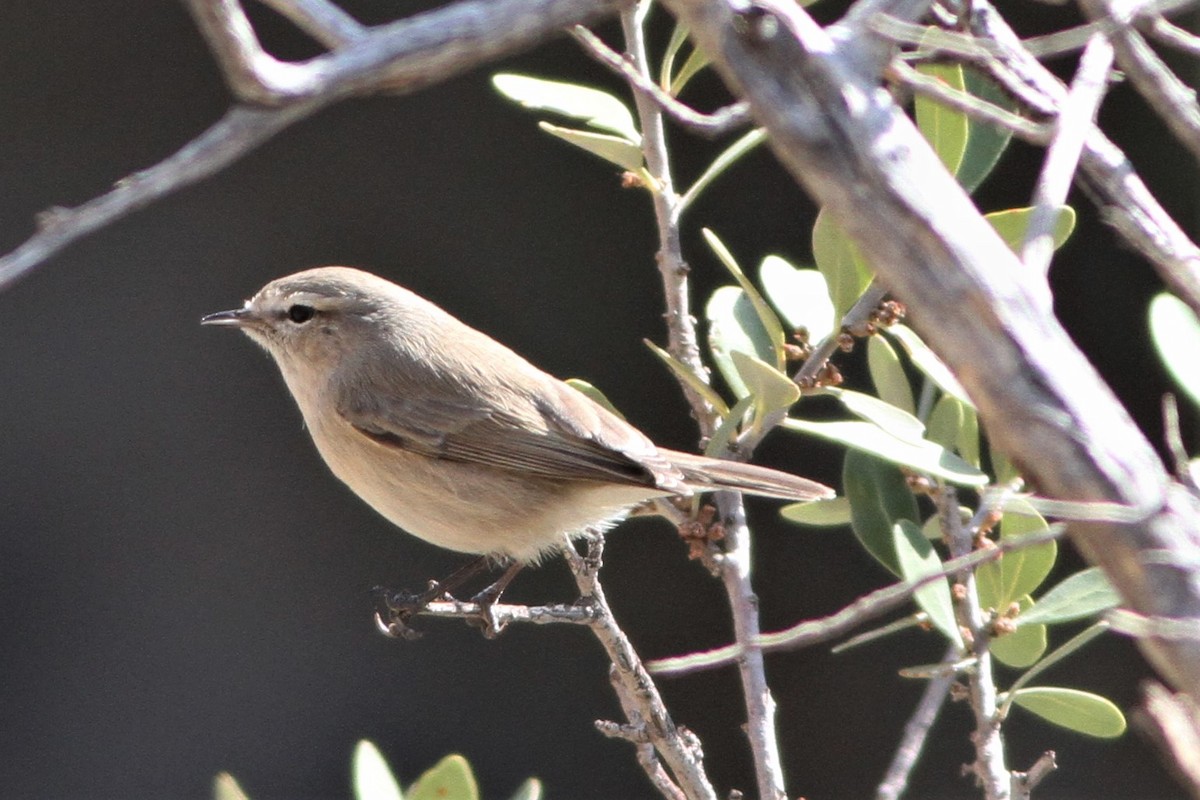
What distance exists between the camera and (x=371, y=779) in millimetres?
1656

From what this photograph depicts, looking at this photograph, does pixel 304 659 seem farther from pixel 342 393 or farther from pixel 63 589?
pixel 342 393

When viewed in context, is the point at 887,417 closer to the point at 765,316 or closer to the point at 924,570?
the point at 924,570

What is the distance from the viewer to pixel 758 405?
185 cm

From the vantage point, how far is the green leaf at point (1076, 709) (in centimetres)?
180

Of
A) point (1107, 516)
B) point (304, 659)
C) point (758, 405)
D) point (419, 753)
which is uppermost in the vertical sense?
point (1107, 516)

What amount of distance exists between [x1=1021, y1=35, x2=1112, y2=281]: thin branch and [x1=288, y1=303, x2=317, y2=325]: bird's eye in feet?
8.88

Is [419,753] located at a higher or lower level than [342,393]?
lower

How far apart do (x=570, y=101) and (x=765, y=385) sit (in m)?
0.56

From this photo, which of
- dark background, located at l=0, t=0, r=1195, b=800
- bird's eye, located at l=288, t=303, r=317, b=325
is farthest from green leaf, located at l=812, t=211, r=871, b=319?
dark background, located at l=0, t=0, r=1195, b=800

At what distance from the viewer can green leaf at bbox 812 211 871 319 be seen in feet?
6.10

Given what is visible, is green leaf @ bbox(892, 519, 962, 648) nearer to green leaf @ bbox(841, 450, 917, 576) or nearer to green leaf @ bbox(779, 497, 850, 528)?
green leaf @ bbox(841, 450, 917, 576)

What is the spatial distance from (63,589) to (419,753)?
1.41m

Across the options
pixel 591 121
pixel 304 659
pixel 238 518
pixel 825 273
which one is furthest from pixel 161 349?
pixel 825 273

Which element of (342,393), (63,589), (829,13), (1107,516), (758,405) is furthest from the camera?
(63,589)
